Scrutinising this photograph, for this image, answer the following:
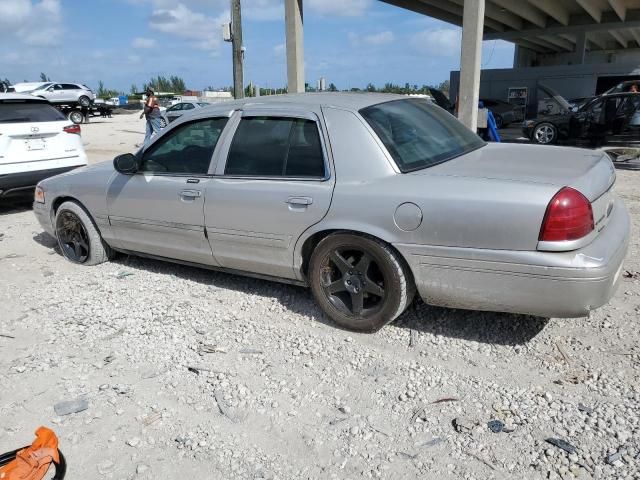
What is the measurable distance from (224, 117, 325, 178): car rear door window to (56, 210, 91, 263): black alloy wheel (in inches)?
80.9

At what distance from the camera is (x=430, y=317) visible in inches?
148

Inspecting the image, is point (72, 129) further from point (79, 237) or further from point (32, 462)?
point (32, 462)

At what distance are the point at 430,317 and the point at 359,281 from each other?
66 centimetres

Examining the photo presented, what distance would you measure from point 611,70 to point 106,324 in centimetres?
2667

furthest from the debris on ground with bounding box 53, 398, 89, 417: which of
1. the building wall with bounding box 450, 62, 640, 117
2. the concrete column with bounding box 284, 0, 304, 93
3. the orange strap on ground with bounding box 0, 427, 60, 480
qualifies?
the building wall with bounding box 450, 62, 640, 117

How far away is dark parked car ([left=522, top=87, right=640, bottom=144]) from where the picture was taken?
12492 mm

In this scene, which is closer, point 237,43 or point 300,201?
point 300,201

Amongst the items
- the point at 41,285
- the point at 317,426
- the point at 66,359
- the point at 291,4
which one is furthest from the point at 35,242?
the point at 291,4

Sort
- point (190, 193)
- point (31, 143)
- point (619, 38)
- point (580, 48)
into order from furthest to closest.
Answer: point (619, 38)
point (580, 48)
point (31, 143)
point (190, 193)

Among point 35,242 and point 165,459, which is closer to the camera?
point 165,459

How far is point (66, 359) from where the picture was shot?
3426 millimetres

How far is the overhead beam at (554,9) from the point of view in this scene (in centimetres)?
2279

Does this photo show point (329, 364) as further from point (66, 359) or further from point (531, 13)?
point (531, 13)

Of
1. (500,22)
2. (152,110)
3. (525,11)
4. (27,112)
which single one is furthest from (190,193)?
(500,22)
